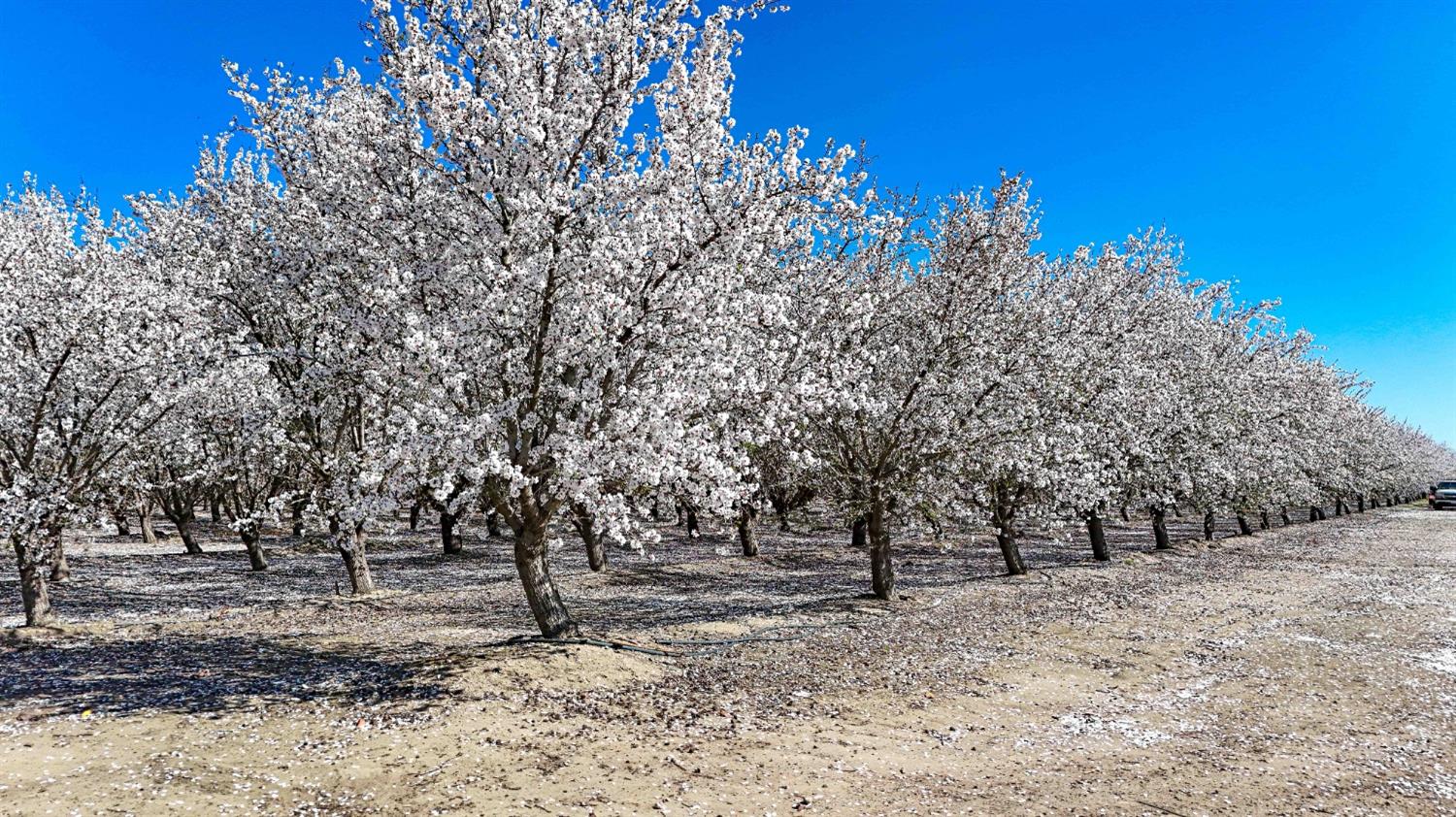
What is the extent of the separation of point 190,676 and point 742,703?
10593 mm

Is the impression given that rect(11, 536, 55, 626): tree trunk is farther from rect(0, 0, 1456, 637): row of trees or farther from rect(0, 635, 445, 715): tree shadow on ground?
rect(0, 635, 445, 715): tree shadow on ground

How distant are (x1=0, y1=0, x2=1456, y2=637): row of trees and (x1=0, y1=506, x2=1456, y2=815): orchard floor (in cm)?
302

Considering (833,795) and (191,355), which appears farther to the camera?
(191,355)

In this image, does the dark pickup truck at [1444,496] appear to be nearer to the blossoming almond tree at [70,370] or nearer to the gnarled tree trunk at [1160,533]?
the gnarled tree trunk at [1160,533]

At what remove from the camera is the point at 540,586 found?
628 inches

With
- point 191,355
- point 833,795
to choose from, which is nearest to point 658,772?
point 833,795

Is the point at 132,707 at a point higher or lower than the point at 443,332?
lower

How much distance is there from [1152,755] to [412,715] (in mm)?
11464

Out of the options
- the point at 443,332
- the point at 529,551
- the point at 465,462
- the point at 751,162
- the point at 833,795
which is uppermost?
the point at 751,162

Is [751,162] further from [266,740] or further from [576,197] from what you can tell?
[266,740]

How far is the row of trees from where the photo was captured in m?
13.1

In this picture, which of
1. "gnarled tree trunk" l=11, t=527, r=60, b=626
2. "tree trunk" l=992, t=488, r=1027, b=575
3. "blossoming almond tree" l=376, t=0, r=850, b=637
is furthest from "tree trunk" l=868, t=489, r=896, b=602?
"gnarled tree trunk" l=11, t=527, r=60, b=626

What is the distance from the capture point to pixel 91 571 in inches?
1160

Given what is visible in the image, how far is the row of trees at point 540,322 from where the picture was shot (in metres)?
13.1
